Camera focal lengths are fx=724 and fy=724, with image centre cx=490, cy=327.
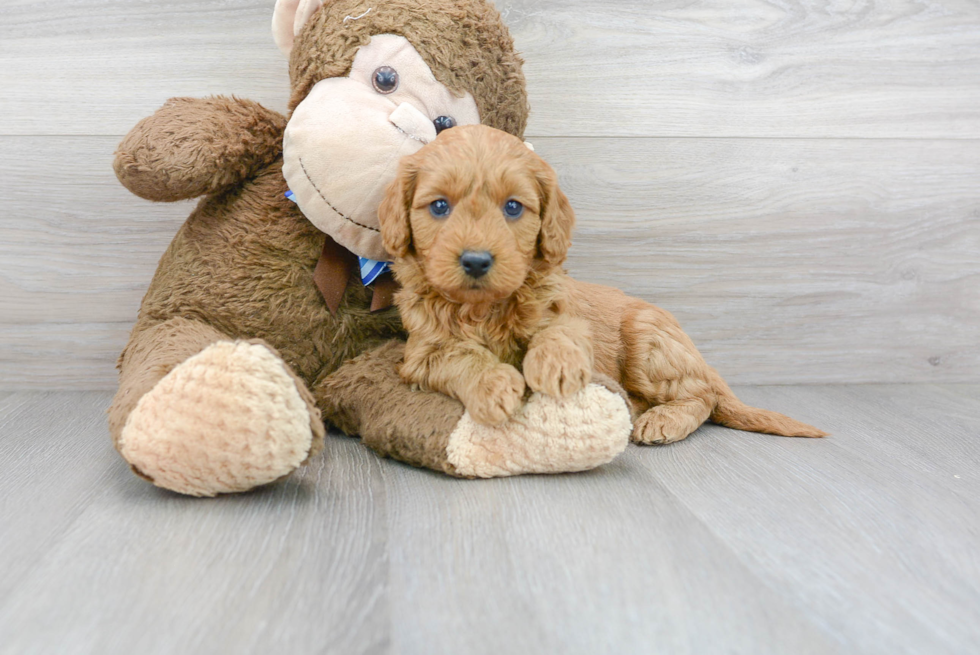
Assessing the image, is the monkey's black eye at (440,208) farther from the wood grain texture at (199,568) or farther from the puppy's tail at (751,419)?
the puppy's tail at (751,419)

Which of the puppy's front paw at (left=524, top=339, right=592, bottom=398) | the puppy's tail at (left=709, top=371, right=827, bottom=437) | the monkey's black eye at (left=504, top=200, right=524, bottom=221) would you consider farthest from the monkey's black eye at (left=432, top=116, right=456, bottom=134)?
the puppy's tail at (left=709, top=371, right=827, bottom=437)

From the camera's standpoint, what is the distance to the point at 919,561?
0.89 metres

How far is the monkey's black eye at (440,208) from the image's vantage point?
3.40 ft

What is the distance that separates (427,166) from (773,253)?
39.6 inches

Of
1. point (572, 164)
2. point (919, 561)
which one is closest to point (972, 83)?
point (572, 164)

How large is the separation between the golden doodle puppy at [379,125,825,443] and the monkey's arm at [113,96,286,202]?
12.7 inches

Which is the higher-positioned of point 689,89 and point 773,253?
point 689,89

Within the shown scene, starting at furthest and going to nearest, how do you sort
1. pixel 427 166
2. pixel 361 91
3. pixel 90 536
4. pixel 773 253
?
pixel 773 253 < pixel 361 91 < pixel 427 166 < pixel 90 536

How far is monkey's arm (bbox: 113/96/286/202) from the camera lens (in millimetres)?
1139

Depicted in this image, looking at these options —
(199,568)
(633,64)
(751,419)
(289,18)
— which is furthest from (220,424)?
(633,64)

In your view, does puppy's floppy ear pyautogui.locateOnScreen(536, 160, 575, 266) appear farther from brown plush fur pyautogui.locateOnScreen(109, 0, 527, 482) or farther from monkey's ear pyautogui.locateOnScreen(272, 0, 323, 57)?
monkey's ear pyautogui.locateOnScreen(272, 0, 323, 57)

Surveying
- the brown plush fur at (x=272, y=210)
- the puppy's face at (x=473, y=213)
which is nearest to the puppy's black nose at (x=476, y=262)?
the puppy's face at (x=473, y=213)

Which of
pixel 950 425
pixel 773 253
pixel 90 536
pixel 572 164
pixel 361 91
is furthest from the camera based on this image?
pixel 773 253

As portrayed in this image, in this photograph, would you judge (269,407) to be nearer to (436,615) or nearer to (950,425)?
(436,615)
